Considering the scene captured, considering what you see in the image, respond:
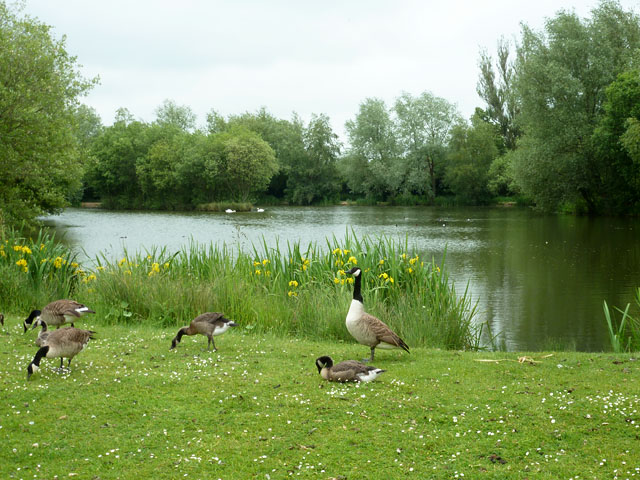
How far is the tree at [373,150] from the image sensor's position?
89.8 meters

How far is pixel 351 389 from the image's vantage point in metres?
6.98

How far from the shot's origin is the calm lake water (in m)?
16.7

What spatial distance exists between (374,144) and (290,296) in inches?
3185

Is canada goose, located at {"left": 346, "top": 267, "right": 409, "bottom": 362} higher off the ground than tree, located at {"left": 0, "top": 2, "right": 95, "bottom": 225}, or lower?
lower

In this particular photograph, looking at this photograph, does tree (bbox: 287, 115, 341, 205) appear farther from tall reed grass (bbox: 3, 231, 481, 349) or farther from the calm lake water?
tall reed grass (bbox: 3, 231, 481, 349)

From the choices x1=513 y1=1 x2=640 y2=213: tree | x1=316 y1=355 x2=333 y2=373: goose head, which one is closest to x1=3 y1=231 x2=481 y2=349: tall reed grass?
x1=316 y1=355 x2=333 y2=373: goose head

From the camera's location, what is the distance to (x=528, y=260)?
30328 mm

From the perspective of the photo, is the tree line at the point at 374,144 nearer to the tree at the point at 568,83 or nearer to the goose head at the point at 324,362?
the tree at the point at 568,83

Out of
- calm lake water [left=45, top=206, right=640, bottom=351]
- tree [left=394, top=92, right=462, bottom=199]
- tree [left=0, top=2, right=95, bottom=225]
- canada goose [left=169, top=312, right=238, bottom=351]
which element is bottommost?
calm lake water [left=45, top=206, right=640, bottom=351]

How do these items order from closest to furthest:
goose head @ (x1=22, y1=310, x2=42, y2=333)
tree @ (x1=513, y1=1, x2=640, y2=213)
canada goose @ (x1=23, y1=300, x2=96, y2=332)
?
canada goose @ (x1=23, y1=300, x2=96, y2=332) → goose head @ (x1=22, y1=310, x2=42, y2=333) → tree @ (x1=513, y1=1, x2=640, y2=213)

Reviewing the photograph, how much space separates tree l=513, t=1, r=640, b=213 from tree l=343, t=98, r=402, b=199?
126 feet

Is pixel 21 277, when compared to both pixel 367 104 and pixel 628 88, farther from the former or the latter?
pixel 367 104

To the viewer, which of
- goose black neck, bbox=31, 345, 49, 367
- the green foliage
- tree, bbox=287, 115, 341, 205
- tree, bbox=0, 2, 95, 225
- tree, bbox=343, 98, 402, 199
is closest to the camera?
goose black neck, bbox=31, 345, 49, 367

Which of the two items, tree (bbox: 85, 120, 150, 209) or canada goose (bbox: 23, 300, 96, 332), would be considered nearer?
canada goose (bbox: 23, 300, 96, 332)
